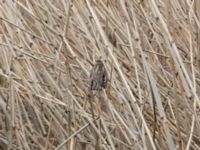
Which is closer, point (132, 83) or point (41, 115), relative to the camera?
point (132, 83)

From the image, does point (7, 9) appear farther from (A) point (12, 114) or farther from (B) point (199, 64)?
(B) point (199, 64)

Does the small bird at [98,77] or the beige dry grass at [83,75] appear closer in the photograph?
the small bird at [98,77]

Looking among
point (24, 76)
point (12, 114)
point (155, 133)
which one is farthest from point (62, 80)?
point (155, 133)

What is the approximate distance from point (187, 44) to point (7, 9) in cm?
58

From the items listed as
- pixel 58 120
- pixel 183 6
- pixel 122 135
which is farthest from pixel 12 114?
pixel 183 6

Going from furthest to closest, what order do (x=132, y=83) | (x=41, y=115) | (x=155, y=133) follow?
(x=41, y=115), (x=132, y=83), (x=155, y=133)

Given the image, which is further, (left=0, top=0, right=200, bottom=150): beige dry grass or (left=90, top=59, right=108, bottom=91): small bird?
(left=0, top=0, right=200, bottom=150): beige dry grass

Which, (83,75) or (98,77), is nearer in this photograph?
(98,77)

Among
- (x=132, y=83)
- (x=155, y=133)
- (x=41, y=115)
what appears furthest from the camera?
(x=41, y=115)

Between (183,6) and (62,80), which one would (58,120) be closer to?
(62,80)

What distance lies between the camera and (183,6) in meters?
1.80

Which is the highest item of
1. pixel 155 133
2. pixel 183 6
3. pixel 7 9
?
pixel 7 9

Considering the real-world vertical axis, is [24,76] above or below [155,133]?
above

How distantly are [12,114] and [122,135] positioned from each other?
1.02ft
